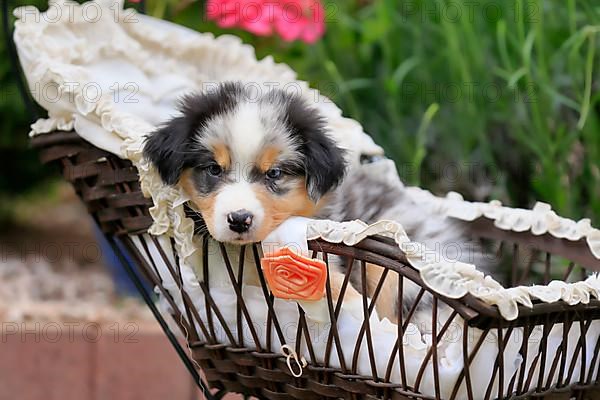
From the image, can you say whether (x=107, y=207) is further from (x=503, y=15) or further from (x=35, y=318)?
(x=503, y=15)

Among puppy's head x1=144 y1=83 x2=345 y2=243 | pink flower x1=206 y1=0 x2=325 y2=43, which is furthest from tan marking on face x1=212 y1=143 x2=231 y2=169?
pink flower x1=206 y1=0 x2=325 y2=43

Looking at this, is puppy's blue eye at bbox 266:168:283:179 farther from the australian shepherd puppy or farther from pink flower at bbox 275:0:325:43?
pink flower at bbox 275:0:325:43

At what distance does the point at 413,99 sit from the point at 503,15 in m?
0.41

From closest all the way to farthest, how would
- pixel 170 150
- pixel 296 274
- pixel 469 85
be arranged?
1. pixel 296 274
2. pixel 170 150
3. pixel 469 85

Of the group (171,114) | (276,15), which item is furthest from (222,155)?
(276,15)

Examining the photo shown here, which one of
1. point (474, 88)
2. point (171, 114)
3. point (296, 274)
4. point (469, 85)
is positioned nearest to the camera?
point (296, 274)

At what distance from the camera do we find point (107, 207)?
6.40 feet

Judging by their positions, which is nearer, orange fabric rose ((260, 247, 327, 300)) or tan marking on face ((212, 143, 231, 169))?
orange fabric rose ((260, 247, 327, 300))

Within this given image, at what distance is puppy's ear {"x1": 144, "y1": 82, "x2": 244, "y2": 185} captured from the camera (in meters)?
1.70

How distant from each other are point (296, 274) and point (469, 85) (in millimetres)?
1373

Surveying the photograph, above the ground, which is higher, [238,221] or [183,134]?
[183,134]

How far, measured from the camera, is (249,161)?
1.72 m

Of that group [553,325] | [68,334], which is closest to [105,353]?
[68,334]

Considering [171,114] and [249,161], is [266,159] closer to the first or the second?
[249,161]
